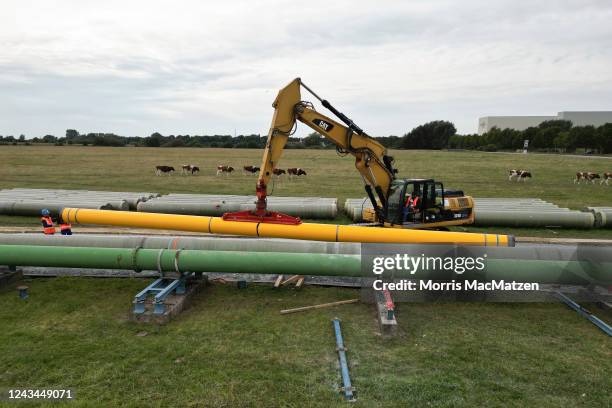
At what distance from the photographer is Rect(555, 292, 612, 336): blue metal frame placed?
Answer: 716cm

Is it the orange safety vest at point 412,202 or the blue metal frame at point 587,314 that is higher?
the orange safety vest at point 412,202

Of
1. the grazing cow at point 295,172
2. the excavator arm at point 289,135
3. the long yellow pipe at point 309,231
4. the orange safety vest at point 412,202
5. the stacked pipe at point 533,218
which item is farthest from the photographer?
the grazing cow at point 295,172

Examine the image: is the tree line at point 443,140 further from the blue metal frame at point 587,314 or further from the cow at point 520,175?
the blue metal frame at point 587,314

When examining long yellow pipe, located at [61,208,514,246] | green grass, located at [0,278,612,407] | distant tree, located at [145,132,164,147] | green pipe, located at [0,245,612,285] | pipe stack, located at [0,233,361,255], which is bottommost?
green grass, located at [0,278,612,407]

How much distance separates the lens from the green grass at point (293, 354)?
5.32 metres

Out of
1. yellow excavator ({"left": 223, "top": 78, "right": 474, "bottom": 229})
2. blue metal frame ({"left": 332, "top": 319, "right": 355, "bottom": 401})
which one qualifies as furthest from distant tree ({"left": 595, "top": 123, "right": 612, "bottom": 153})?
blue metal frame ({"left": 332, "top": 319, "right": 355, "bottom": 401})

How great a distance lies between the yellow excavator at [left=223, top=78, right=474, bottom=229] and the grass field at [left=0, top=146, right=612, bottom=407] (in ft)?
10.6

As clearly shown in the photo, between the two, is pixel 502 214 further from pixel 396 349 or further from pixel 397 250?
pixel 396 349

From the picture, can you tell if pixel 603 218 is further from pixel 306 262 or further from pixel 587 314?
pixel 306 262

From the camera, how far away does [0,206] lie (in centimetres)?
1583

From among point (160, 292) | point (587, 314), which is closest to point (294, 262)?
point (160, 292)

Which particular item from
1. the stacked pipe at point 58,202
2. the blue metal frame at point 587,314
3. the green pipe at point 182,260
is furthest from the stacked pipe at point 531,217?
the stacked pipe at point 58,202

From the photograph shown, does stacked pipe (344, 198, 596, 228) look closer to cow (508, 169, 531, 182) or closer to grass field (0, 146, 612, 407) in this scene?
grass field (0, 146, 612, 407)

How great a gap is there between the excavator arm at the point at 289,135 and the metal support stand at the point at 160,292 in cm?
271
